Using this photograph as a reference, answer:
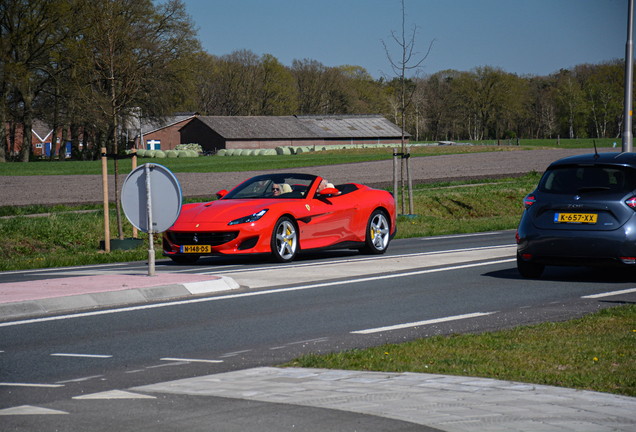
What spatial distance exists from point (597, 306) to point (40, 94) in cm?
6809

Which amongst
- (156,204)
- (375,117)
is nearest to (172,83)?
(375,117)

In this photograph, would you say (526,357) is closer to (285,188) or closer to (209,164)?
(285,188)

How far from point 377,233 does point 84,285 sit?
21.3ft

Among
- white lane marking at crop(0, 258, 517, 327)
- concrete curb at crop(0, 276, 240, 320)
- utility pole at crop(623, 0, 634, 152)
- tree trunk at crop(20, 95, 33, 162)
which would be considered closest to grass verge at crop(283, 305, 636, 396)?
white lane marking at crop(0, 258, 517, 327)

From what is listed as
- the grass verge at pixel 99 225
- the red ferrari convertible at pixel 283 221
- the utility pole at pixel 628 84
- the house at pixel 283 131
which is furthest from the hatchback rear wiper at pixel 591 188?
the house at pixel 283 131

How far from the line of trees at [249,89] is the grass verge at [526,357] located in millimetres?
44570

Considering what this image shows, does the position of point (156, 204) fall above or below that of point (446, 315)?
above

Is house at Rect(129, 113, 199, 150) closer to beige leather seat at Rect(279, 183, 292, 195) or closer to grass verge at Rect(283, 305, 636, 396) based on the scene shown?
beige leather seat at Rect(279, 183, 292, 195)

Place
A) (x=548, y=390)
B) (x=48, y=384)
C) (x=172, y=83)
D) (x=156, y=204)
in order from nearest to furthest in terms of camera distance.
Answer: (x=548, y=390) < (x=48, y=384) < (x=156, y=204) < (x=172, y=83)

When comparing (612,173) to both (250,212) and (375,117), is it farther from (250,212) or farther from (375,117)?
(375,117)

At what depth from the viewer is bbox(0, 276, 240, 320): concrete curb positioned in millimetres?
8078

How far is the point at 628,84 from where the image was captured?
21.6 m

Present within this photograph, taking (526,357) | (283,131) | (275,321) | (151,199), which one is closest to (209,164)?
(283,131)

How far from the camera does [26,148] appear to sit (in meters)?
72.1
